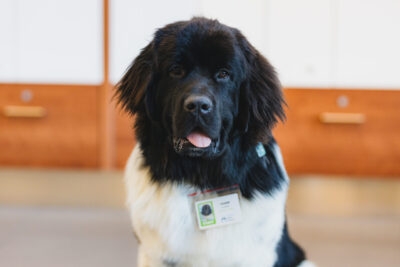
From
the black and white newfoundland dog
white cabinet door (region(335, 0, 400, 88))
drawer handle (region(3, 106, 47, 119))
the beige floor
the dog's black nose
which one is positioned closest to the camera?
the dog's black nose

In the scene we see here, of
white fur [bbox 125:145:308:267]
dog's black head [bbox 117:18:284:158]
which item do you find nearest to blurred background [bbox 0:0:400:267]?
white fur [bbox 125:145:308:267]

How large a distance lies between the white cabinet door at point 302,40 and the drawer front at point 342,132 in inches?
2.7

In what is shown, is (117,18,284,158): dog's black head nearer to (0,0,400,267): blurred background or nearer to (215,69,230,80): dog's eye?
(215,69,230,80): dog's eye

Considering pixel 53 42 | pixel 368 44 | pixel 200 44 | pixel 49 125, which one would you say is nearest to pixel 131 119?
pixel 49 125

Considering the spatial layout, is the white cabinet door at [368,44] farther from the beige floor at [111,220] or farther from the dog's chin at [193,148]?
the dog's chin at [193,148]

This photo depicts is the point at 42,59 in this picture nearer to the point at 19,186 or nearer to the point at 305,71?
the point at 19,186

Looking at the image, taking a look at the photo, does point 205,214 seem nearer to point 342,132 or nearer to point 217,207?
point 217,207

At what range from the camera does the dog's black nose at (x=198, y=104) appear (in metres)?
1.04

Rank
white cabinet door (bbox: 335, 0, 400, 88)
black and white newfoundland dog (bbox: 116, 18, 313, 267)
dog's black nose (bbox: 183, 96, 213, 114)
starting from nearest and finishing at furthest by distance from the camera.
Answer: dog's black nose (bbox: 183, 96, 213, 114), black and white newfoundland dog (bbox: 116, 18, 313, 267), white cabinet door (bbox: 335, 0, 400, 88)

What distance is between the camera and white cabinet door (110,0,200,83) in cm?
197

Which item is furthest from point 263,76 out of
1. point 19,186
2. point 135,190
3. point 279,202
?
point 19,186

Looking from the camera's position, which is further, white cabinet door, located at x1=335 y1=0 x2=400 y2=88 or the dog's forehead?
white cabinet door, located at x1=335 y1=0 x2=400 y2=88

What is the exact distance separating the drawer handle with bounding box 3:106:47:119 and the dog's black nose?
1144 mm

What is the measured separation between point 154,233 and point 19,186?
52.9 inches
